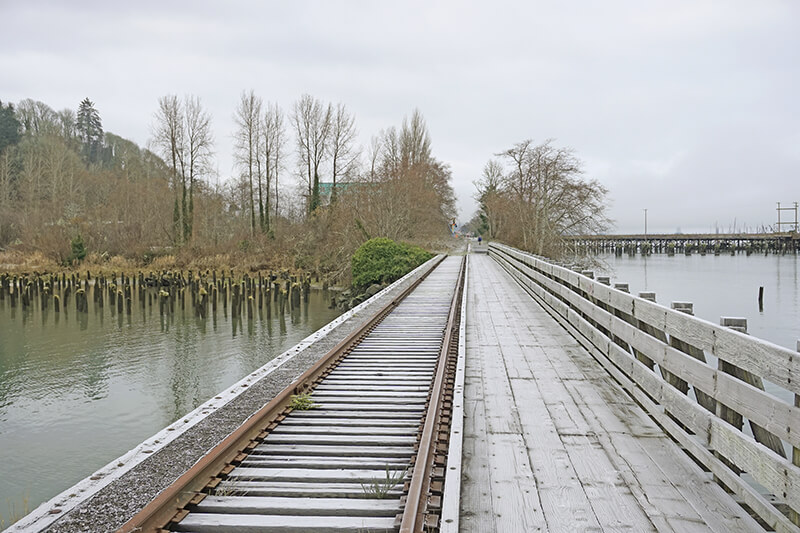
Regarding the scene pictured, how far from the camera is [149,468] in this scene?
433 cm

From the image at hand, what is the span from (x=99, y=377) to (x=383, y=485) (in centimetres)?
1220

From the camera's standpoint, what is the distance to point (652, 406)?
5039 millimetres

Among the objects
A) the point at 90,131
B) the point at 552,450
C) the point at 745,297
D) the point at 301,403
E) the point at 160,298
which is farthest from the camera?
the point at 90,131

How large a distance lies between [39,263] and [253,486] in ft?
148

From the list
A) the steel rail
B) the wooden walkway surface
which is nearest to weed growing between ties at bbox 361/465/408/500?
the steel rail

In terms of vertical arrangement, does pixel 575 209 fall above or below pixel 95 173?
below

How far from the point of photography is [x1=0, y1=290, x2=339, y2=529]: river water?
862cm

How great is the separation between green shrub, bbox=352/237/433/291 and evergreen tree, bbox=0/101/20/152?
5379 cm

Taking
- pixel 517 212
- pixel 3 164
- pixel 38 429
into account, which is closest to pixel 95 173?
pixel 3 164

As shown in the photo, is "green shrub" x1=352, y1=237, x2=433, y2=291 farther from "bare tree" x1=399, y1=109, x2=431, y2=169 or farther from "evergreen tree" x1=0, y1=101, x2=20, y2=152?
"evergreen tree" x1=0, y1=101, x2=20, y2=152

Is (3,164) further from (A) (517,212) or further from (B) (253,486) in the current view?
(B) (253,486)

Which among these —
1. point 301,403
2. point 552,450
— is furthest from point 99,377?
point 552,450

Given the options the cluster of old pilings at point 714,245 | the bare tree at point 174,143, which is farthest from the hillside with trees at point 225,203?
the cluster of old pilings at point 714,245

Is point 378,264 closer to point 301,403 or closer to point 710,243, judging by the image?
point 301,403
